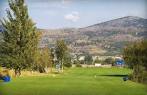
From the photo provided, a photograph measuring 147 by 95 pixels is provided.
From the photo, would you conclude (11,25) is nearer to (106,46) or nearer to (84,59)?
(84,59)

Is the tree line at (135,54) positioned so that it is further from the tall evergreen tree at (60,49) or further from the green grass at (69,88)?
the tall evergreen tree at (60,49)

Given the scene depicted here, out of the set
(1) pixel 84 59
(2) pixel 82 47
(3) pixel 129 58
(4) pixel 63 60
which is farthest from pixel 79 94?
(2) pixel 82 47

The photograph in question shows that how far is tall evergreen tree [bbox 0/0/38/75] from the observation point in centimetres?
3438

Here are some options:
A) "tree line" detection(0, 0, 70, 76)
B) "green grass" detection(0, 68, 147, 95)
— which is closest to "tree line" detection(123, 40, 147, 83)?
"tree line" detection(0, 0, 70, 76)

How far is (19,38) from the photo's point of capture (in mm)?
35250

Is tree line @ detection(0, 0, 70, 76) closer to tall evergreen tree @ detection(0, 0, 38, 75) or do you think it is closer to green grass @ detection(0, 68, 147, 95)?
tall evergreen tree @ detection(0, 0, 38, 75)

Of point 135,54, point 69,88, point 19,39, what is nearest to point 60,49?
point 135,54

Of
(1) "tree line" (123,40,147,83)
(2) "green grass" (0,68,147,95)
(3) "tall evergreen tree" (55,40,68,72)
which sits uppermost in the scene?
(3) "tall evergreen tree" (55,40,68,72)

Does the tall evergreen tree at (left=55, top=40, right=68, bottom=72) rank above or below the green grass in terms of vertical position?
above

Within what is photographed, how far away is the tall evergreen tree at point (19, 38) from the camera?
34.4 metres

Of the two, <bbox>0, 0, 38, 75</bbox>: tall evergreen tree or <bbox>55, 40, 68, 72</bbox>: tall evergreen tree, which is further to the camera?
<bbox>55, 40, 68, 72</bbox>: tall evergreen tree

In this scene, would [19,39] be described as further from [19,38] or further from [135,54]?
[135,54]

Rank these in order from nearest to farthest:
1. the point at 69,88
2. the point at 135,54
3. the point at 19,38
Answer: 1. the point at 69,88
2. the point at 19,38
3. the point at 135,54

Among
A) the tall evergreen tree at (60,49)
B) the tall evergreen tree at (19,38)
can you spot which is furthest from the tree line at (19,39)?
the tall evergreen tree at (60,49)
